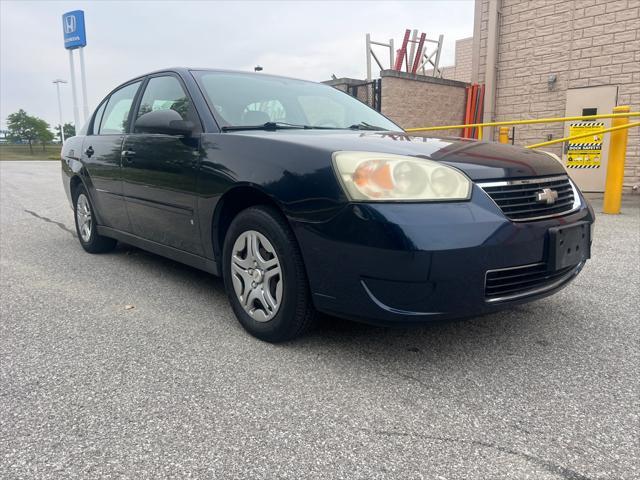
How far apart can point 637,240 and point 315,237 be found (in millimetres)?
4141

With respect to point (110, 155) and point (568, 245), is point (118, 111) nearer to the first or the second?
point (110, 155)

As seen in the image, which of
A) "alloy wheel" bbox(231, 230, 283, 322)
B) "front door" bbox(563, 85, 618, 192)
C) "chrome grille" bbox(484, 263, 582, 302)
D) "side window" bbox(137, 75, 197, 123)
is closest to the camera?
"chrome grille" bbox(484, 263, 582, 302)

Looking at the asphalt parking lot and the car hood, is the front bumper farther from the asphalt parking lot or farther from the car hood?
the asphalt parking lot

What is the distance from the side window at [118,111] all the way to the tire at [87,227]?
0.66 meters

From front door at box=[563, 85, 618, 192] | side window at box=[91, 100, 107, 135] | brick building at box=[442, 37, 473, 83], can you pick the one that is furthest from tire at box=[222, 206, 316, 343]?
brick building at box=[442, 37, 473, 83]

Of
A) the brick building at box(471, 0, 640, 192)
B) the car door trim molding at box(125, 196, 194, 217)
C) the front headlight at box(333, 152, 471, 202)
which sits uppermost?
the brick building at box(471, 0, 640, 192)

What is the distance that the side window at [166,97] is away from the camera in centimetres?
320

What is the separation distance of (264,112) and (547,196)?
5.59ft

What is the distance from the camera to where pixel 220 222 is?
2.90 m

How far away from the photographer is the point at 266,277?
2.61 meters

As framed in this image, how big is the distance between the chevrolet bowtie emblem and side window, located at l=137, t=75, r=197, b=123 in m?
1.96

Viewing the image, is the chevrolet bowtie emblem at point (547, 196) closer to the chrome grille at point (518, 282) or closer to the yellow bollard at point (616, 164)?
the chrome grille at point (518, 282)

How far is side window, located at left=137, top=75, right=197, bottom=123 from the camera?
3.20m

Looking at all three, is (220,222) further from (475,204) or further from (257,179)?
(475,204)
